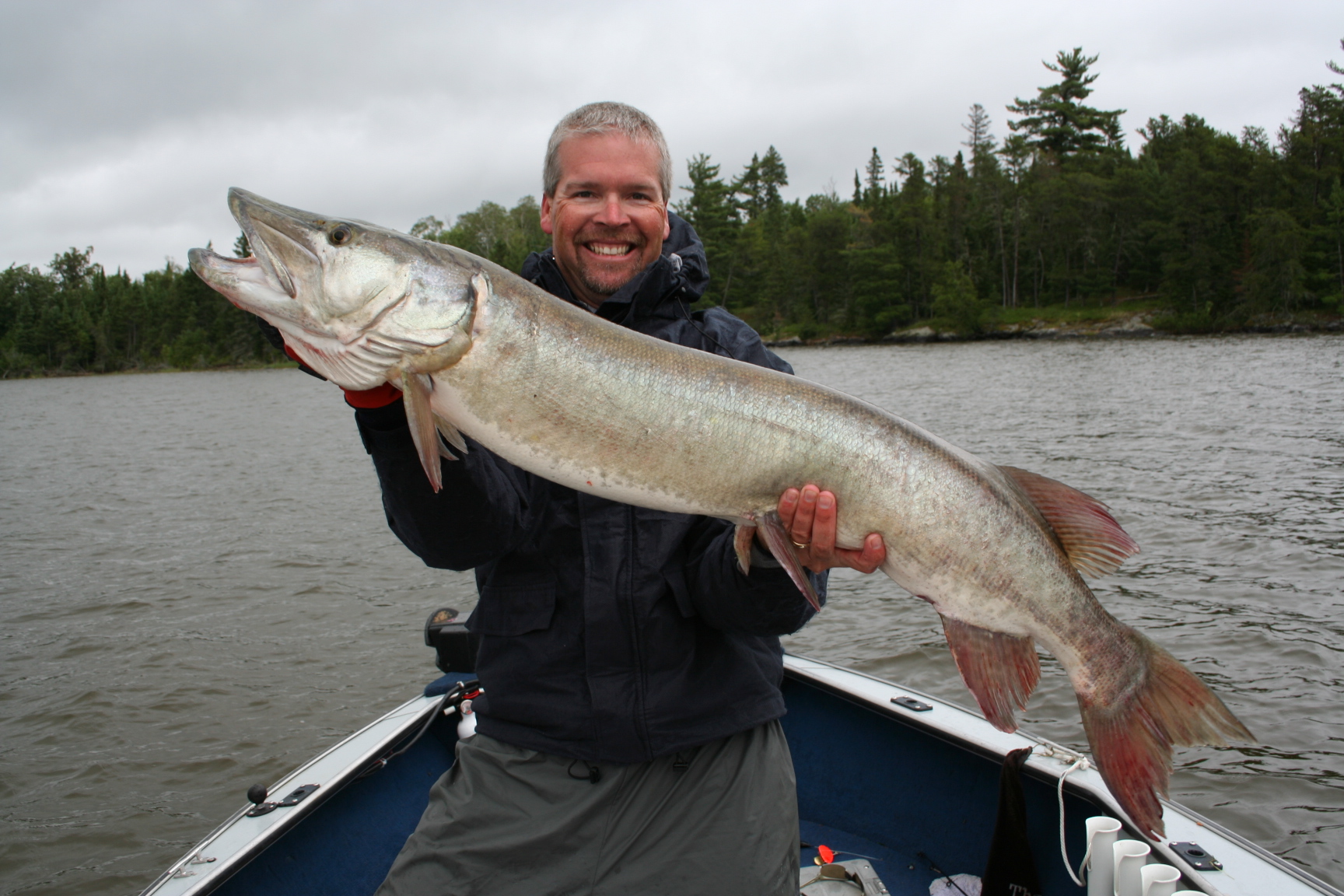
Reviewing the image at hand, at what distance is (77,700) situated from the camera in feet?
27.0

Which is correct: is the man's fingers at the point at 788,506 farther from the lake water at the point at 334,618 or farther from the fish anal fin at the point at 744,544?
the lake water at the point at 334,618

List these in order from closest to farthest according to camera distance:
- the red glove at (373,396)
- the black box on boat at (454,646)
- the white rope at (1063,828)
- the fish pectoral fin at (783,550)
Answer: the red glove at (373,396)
the fish pectoral fin at (783,550)
the white rope at (1063,828)
the black box on boat at (454,646)

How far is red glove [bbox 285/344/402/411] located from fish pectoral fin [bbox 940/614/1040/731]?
5.31ft

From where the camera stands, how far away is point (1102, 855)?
287 cm

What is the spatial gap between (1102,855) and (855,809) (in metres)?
1.36

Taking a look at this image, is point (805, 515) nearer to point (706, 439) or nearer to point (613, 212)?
point (706, 439)

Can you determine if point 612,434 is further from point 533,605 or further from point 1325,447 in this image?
point 1325,447

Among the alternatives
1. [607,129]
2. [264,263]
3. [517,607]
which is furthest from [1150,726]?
[264,263]

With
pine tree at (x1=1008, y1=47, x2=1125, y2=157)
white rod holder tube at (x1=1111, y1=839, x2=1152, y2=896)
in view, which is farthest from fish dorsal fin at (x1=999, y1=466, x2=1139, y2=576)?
pine tree at (x1=1008, y1=47, x2=1125, y2=157)

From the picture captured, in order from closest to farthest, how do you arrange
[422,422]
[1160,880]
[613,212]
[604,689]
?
[422,422] < [604,689] < [1160,880] < [613,212]

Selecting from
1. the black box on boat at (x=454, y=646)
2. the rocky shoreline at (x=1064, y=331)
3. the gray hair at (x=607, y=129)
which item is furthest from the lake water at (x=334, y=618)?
the rocky shoreline at (x=1064, y=331)

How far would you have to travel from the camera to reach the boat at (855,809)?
290 cm

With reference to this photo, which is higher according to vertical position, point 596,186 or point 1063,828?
point 596,186

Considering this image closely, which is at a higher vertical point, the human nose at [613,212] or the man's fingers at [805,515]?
the human nose at [613,212]
